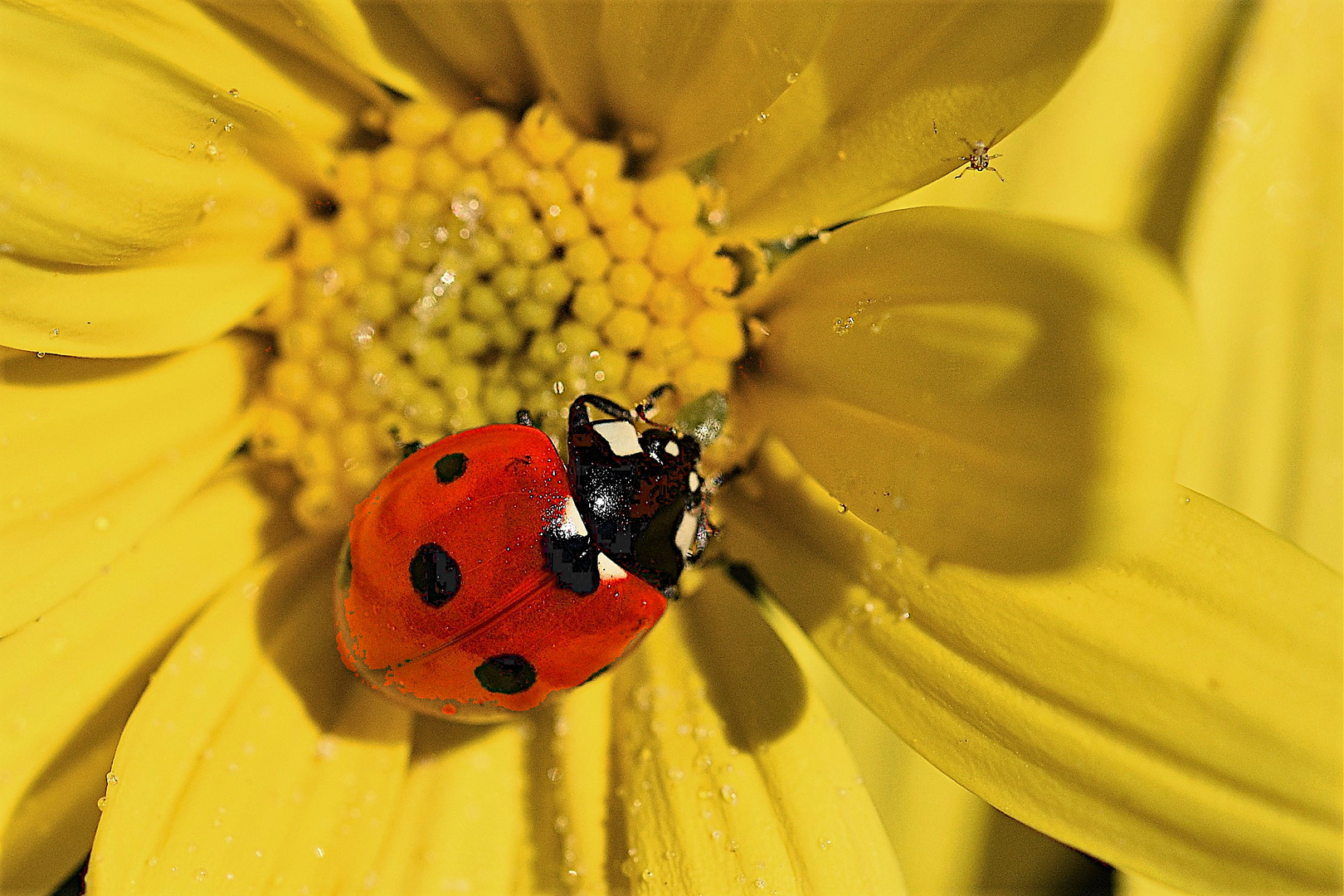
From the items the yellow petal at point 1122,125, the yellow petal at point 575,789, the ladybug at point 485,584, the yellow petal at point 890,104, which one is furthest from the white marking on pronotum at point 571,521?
the yellow petal at point 1122,125

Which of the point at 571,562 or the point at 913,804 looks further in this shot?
the point at 913,804

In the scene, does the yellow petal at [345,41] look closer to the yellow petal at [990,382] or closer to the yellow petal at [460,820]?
the yellow petal at [990,382]

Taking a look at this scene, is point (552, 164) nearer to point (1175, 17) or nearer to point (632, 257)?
point (632, 257)

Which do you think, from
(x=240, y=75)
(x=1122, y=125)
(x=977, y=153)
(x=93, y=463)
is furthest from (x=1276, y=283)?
(x=93, y=463)

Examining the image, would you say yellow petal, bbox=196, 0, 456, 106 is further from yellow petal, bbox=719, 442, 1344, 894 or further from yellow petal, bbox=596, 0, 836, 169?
yellow petal, bbox=719, 442, 1344, 894

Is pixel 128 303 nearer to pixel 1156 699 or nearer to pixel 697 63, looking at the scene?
pixel 697 63

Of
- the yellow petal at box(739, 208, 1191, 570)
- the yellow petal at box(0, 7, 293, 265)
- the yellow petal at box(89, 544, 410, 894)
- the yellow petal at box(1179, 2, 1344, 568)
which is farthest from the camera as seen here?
the yellow petal at box(1179, 2, 1344, 568)

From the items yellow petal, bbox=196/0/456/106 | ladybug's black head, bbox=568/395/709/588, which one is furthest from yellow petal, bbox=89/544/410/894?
yellow petal, bbox=196/0/456/106
